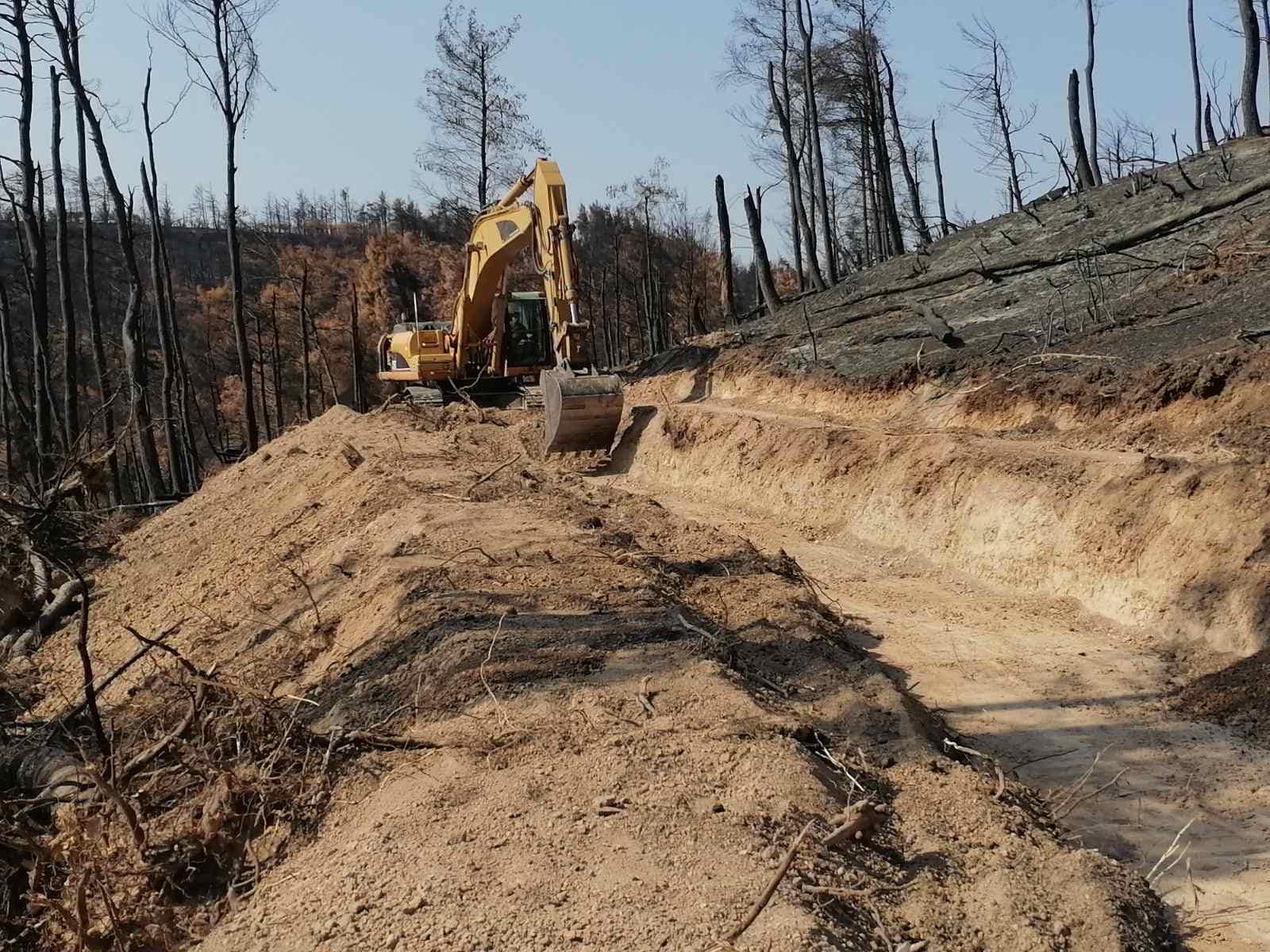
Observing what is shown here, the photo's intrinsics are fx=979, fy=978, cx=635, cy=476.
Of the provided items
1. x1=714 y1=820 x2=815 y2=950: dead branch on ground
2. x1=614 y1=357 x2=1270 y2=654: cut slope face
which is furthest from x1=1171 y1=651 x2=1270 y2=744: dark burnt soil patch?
x1=714 y1=820 x2=815 y2=950: dead branch on ground

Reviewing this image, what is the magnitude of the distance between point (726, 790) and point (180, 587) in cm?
817

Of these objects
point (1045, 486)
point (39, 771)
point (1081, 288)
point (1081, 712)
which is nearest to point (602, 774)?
point (39, 771)

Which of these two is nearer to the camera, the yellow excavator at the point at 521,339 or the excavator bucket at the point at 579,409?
the excavator bucket at the point at 579,409

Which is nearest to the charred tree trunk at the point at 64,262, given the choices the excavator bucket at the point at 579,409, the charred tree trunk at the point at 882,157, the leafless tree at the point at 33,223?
the leafless tree at the point at 33,223

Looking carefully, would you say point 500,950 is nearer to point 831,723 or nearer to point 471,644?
point 471,644

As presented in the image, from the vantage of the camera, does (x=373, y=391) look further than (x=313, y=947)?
Yes

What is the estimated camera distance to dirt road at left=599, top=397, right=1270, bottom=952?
436 cm

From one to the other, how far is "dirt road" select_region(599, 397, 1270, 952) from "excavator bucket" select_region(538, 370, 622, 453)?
3755 mm

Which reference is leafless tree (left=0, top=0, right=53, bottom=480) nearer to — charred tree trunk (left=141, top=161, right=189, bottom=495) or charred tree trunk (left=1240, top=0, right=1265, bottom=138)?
charred tree trunk (left=141, top=161, right=189, bottom=495)

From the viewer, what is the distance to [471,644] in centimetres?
510

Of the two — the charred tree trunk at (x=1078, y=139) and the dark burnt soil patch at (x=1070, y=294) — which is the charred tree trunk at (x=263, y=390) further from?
the charred tree trunk at (x=1078, y=139)

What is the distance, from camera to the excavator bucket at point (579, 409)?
1366 centimetres

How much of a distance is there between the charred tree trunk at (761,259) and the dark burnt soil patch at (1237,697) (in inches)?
663

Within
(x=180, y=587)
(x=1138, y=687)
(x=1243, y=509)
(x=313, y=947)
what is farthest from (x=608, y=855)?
(x=180, y=587)
